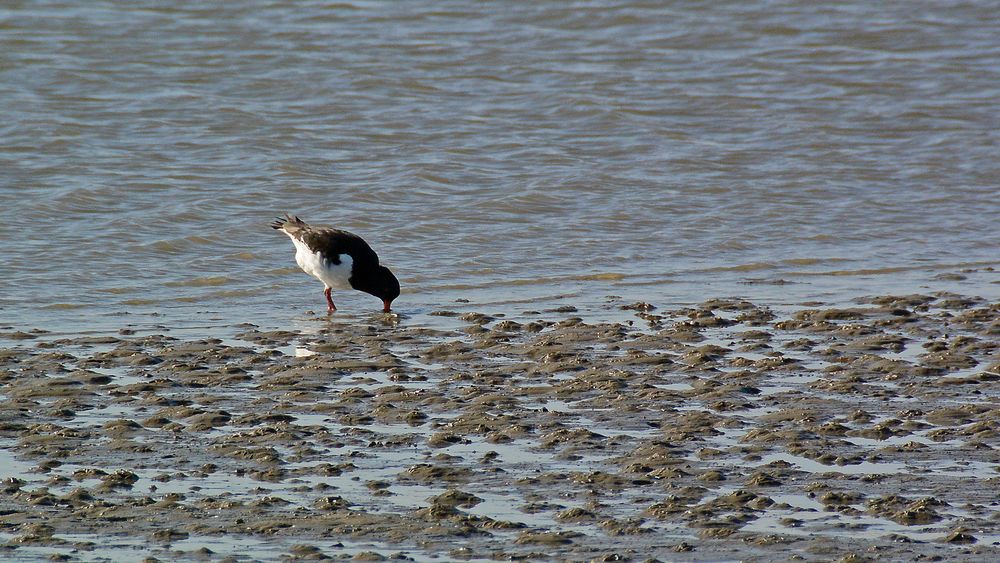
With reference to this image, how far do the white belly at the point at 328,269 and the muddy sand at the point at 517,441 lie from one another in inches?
38.4

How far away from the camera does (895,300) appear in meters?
9.65

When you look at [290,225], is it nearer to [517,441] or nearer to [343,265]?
[343,265]

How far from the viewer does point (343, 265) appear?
10.1m

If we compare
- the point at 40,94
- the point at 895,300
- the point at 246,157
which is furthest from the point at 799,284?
the point at 40,94

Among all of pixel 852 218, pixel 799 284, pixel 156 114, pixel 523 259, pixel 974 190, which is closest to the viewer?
pixel 799 284

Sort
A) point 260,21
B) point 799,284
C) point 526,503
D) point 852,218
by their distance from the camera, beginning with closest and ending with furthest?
point 526,503, point 799,284, point 852,218, point 260,21

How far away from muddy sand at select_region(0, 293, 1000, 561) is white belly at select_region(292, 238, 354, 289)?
975mm

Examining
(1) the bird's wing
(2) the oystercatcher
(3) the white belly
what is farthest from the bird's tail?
(3) the white belly

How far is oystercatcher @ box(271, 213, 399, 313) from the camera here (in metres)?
10.1

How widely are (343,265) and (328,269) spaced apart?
0.52 feet

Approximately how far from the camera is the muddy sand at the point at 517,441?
534cm

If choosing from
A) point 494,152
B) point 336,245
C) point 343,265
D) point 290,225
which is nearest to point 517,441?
point 343,265

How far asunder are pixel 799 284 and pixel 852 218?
2.54m

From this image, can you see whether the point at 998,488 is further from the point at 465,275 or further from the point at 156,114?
the point at 156,114
